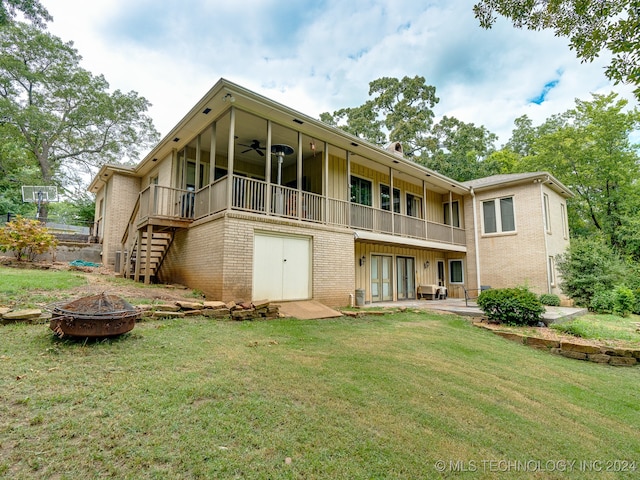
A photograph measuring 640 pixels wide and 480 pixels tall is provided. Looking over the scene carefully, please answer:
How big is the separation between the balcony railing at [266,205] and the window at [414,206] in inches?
87.4

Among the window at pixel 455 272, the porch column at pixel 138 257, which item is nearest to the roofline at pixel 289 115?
the porch column at pixel 138 257

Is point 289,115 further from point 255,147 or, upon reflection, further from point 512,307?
point 512,307

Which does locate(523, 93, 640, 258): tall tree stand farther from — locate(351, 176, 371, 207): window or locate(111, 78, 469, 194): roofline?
locate(351, 176, 371, 207): window

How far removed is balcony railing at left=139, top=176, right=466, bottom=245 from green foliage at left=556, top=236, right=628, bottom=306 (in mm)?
6189

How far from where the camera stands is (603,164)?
19562 mm

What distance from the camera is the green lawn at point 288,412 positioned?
2141mm

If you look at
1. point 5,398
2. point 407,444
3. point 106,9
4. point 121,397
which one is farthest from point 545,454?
point 106,9

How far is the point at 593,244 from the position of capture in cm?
1250

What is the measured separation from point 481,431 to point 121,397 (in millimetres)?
3244

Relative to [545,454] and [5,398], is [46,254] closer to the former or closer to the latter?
[5,398]

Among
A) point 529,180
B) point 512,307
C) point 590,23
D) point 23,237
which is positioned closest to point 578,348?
point 512,307

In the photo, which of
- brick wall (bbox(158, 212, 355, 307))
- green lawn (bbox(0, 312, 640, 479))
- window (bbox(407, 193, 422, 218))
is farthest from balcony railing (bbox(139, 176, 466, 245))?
green lawn (bbox(0, 312, 640, 479))

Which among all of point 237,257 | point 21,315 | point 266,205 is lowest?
point 21,315

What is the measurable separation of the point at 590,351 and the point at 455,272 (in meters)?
10.7
